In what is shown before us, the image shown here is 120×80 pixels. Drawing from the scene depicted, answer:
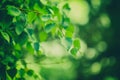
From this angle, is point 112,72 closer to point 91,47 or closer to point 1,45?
point 91,47

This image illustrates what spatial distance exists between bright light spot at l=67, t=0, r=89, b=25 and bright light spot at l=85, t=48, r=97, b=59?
1174 millimetres

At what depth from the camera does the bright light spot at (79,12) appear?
17417 millimetres

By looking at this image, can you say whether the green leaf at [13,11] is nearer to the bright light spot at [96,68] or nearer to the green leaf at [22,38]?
the green leaf at [22,38]

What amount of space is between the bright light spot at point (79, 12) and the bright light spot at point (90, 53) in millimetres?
1174

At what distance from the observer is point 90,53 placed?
1616 cm

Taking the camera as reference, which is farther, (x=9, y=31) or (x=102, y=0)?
(x=102, y=0)

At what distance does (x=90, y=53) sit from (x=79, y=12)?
359 cm

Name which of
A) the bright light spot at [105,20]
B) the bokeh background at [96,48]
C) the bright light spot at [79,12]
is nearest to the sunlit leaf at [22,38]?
the bokeh background at [96,48]

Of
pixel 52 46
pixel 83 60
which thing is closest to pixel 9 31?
pixel 83 60

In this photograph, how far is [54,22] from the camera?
2463 millimetres

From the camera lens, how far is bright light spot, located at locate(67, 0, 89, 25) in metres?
17.4

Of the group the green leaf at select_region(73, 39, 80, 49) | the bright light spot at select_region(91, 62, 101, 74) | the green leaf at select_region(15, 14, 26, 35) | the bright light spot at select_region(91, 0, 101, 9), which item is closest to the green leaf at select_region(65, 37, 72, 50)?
the green leaf at select_region(73, 39, 80, 49)

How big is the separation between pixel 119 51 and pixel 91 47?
164 cm

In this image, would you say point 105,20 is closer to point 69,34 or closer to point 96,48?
point 96,48
